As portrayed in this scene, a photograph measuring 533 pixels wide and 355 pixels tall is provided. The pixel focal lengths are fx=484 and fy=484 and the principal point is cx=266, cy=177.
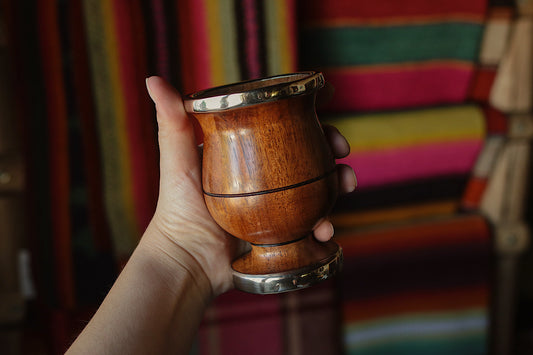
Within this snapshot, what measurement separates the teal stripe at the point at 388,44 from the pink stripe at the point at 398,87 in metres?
0.03

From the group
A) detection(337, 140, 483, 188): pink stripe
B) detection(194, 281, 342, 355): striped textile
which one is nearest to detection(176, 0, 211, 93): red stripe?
detection(337, 140, 483, 188): pink stripe

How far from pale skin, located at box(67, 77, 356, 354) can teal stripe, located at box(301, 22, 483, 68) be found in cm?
37

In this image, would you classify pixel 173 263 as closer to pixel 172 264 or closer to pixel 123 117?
pixel 172 264

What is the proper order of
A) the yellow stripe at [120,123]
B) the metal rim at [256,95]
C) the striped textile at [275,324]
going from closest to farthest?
the metal rim at [256,95] < the yellow stripe at [120,123] < the striped textile at [275,324]

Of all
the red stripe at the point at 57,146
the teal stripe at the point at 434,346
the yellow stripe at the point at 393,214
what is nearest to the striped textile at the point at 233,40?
the red stripe at the point at 57,146

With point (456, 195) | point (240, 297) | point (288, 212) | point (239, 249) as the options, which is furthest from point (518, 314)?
point (288, 212)

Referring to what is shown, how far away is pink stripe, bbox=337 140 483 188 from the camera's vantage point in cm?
101

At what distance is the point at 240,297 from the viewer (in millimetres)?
978

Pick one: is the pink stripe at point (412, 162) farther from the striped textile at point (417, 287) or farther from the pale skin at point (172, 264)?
the pale skin at point (172, 264)

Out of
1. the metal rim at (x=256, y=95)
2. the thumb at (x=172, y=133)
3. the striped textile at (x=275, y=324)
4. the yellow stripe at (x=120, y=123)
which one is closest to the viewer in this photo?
the metal rim at (x=256, y=95)

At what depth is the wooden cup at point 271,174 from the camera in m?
0.49

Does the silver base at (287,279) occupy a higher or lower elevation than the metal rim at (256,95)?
lower

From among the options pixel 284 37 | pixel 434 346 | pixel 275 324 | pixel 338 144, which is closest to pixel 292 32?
pixel 284 37

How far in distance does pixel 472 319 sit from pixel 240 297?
1.75 ft
